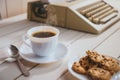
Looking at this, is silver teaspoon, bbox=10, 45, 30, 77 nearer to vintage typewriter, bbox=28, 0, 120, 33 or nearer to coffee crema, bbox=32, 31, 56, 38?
coffee crema, bbox=32, 31, 56, 38

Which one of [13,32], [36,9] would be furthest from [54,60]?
[36,9]

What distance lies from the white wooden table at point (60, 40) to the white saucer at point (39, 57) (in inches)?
0.6

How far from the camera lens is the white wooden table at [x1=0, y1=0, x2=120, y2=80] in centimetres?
55

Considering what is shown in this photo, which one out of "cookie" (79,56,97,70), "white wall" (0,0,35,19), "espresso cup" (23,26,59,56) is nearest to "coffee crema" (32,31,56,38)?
"espresso cup" (23,26,59,56)

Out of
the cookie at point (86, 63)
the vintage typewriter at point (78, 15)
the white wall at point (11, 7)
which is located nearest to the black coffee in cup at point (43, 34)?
the cookie at point (86, 63)

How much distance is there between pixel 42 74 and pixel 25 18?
540mm

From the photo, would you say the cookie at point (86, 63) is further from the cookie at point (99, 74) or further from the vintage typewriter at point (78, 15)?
the vintage typewriter at point (78, 15)

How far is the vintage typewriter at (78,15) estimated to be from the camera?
87cm

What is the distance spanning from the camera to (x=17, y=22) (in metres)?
0.98

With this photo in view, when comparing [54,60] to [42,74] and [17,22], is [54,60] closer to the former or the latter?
[42,74]

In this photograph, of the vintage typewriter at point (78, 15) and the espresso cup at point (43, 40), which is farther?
the vintage typewriter at point (78, 15)

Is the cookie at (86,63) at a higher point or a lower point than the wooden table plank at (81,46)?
higher

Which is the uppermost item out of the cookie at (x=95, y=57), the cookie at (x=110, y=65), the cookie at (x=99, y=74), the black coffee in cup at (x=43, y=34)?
the black coffee in cup at (x=43, y=34)

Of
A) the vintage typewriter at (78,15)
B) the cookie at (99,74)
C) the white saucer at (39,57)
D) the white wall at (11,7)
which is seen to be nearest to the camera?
the cookie at (99,74)
